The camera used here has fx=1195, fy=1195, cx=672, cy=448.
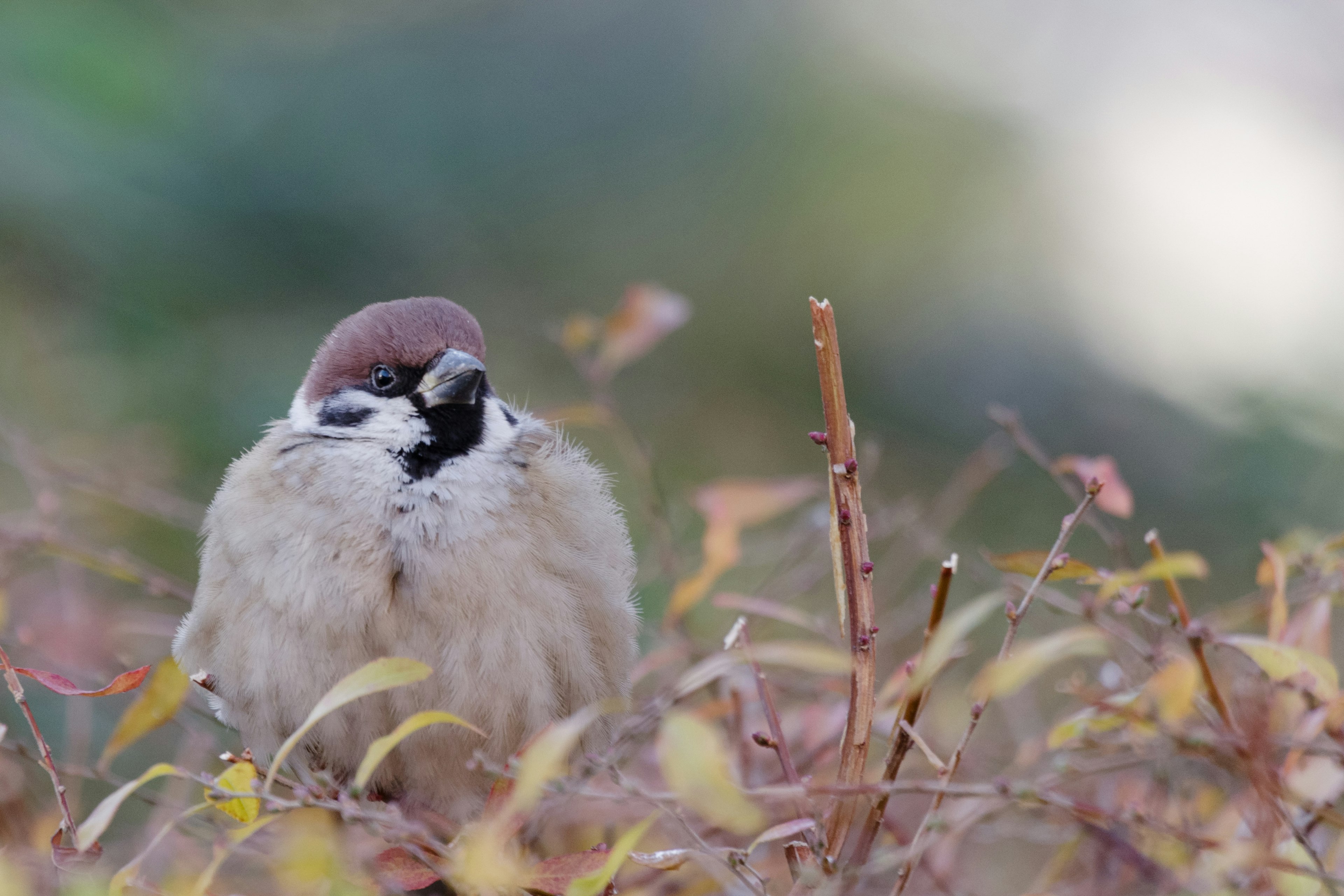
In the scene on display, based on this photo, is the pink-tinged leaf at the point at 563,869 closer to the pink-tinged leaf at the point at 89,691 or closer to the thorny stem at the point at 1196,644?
the pink-tinged leaf at the point at 89,691

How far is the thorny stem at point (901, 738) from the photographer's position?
112 cm

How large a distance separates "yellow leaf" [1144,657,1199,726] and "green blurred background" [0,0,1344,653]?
1666mm

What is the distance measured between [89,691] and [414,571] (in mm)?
580

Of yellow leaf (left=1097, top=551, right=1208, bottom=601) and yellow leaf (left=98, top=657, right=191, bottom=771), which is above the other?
yellow leaf (left=1097, top=551, right=1208, bottom=601)

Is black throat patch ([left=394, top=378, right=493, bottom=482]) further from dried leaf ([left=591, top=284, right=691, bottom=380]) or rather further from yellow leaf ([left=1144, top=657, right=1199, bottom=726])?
yellow leaf ([left=1144, top=657, right=1199, bottom=726])

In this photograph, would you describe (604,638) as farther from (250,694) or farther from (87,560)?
(87,560)

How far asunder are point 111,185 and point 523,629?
1865 mm

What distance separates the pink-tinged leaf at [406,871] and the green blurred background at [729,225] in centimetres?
140

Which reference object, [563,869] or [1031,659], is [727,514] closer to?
[563,869]

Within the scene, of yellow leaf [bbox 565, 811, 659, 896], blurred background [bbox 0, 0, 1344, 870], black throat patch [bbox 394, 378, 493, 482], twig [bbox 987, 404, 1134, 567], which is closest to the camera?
yellow leaf [bbox 565, 811, 659, 896]

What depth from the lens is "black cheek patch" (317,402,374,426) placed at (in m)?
2.05

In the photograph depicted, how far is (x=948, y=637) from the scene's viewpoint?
36.0 inches

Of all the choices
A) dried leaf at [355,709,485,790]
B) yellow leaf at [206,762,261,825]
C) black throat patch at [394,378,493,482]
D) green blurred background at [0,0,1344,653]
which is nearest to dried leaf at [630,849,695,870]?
dried leaf at [355,709,485,790]

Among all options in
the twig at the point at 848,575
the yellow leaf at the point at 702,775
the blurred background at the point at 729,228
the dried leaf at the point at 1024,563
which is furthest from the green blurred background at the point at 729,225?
the yellow leaf at the point at 702,775
